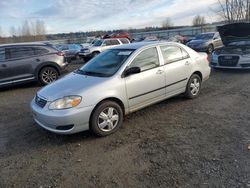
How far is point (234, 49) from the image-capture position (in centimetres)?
1041

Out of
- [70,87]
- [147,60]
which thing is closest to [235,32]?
[147,60]

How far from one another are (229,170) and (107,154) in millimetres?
1775

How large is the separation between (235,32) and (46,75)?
25.3 feet

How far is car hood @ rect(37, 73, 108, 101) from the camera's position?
15.2 ft

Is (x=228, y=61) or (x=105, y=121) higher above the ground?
(x=228, y=61)

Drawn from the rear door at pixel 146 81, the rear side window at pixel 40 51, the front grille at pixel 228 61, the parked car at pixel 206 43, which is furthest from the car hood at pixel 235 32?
the parked car at pixel 206 43

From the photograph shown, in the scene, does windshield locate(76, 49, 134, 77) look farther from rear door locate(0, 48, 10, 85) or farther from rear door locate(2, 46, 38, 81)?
rear door locate(0, 48, 10, 85)

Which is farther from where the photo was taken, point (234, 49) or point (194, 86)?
point (234, 49)

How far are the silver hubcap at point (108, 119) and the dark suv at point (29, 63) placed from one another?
5.72 meters

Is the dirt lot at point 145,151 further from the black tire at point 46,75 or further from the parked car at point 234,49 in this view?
the parked car at point 234,49

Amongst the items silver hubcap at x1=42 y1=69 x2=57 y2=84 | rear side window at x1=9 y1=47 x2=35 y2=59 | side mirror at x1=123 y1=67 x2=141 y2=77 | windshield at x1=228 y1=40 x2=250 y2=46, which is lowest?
silver hubcap at x1=42 y1=69 x2=57 y2=84

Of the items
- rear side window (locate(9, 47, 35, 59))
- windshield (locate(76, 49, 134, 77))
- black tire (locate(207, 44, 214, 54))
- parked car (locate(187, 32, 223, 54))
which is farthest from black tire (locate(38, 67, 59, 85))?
black tire (locate(207, 44, 214, 54))

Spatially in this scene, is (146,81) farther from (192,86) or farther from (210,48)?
(210,48)

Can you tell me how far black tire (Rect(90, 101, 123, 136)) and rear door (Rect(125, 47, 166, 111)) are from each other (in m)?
0.38
